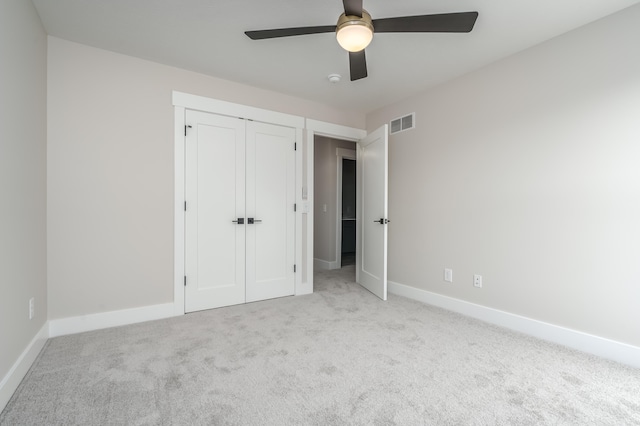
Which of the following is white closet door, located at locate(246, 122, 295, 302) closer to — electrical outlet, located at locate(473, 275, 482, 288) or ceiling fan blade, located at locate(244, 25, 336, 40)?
ceiling fan blade, located at locate(244, 25, 336, 40)

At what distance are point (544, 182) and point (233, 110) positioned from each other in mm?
3015

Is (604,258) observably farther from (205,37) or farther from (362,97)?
(205,37)

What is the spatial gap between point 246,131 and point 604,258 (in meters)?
3.32

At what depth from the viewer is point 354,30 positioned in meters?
1.59

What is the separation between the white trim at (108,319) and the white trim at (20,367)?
0.42 feet

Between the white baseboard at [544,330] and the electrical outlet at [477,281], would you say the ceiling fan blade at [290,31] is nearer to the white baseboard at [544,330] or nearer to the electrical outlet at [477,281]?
the electrical outlet at [477,281]

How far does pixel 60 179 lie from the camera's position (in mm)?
2354

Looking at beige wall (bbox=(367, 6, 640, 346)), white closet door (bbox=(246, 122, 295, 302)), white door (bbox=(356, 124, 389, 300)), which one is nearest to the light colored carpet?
beige wall (bbox=(367, 6, 640, 346))

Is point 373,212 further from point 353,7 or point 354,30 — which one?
point 353,7

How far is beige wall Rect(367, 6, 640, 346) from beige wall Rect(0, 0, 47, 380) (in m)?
3.40

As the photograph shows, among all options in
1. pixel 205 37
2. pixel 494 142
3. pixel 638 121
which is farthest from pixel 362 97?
pixel 638 121

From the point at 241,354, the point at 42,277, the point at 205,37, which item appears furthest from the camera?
the point at 205,37

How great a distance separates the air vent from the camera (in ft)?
11.4

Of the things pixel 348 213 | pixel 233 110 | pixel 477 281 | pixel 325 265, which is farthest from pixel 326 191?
pixel 477 281
